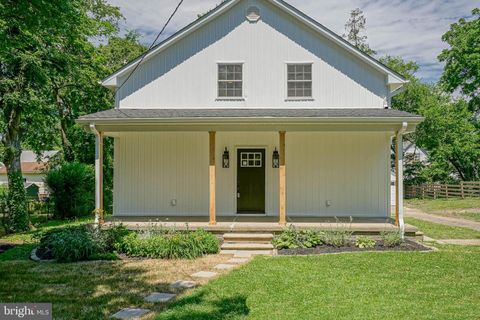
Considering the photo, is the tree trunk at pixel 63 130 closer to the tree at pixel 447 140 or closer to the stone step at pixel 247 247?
the stone step at pixel 247 247

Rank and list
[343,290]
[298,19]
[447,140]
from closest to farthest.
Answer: [343,290] < [298,19] < [447,140]

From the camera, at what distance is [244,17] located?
40.5 ft

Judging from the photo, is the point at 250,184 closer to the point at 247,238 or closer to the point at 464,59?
the point at 247,238

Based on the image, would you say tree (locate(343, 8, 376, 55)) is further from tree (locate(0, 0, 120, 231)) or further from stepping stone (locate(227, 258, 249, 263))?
stepping stone (locate(227, 258, 249, 263))

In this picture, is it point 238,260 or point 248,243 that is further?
point 248,243

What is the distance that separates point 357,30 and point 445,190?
1426 centimetres

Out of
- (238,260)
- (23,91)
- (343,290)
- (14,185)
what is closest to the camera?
(343,290)

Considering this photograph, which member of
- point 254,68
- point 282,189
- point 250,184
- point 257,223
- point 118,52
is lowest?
point 257,223

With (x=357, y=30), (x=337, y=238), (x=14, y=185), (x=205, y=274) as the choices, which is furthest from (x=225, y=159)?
(x=357, y=30)

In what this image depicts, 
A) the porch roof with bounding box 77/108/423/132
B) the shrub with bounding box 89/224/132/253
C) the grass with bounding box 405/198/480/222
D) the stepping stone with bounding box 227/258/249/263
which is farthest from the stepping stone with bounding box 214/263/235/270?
the grass with bounding box 405/198/480/222

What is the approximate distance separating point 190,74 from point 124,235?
5.50 meters

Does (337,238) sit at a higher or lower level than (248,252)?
higher

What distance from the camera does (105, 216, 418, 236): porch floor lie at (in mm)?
9805

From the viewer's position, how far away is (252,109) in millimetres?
12016
